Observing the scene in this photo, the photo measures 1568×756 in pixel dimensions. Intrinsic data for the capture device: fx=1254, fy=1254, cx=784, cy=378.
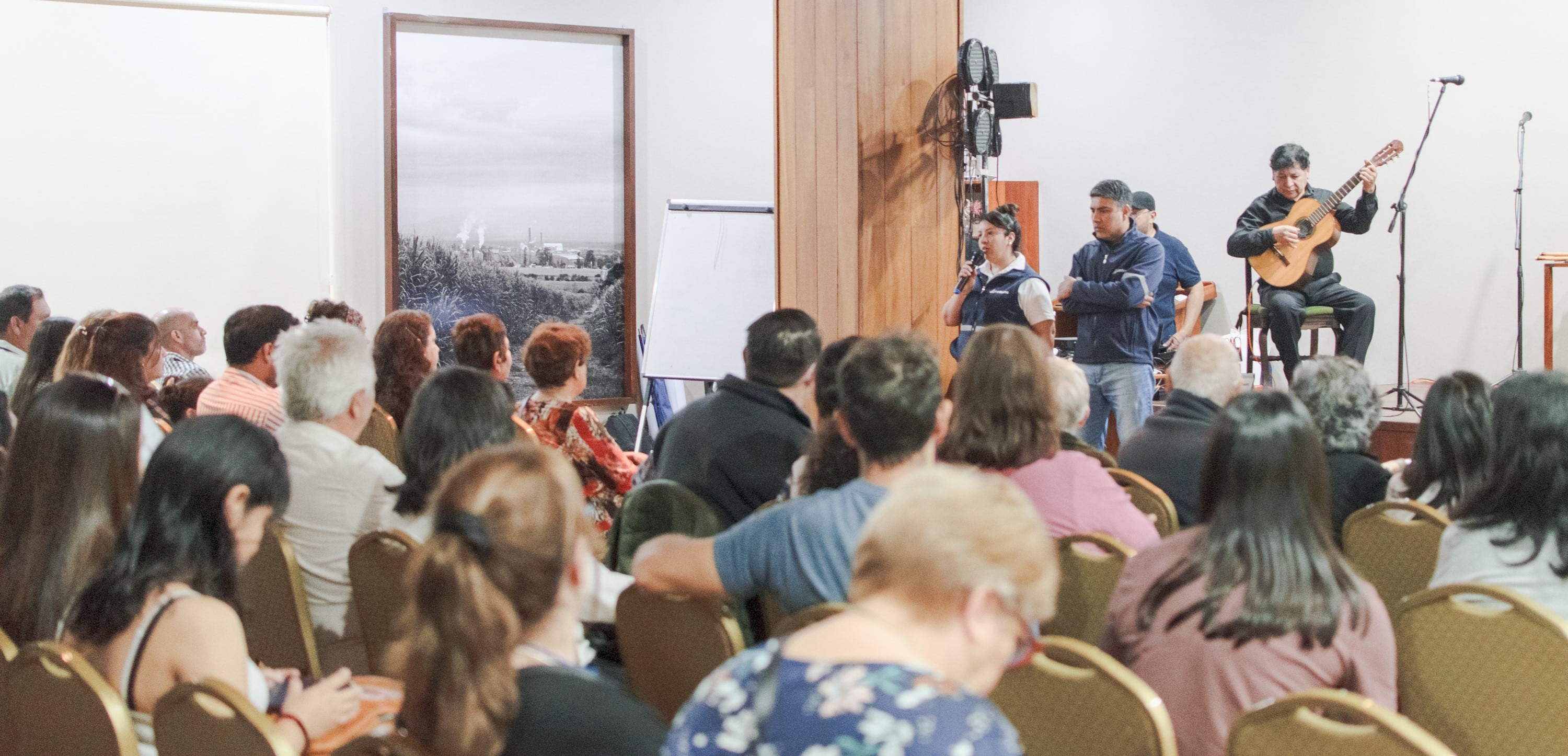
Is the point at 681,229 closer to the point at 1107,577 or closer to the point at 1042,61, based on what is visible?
the point at 1042,61

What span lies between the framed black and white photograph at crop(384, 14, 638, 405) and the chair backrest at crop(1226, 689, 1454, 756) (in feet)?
20.8

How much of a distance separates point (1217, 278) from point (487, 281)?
15.9 feet

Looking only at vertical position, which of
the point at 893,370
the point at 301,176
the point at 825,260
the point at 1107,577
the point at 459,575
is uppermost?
the point at 301,176

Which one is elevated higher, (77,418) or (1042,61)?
(1042,61)

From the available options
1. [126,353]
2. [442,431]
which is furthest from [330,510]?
[126,353]

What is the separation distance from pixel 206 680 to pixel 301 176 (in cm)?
594

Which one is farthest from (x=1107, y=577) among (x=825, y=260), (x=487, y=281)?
(x=487, y=281)

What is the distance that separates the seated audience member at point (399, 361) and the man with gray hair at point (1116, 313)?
2.94 meters

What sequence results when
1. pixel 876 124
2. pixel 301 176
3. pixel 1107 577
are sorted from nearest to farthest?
pixel 1107 577, pixel 876 124, pixel 301 176

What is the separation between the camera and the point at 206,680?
149cm

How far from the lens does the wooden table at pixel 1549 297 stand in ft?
22.6

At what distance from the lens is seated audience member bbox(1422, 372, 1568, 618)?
7.09 ft

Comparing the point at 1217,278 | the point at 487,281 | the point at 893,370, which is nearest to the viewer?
the point at 893,370

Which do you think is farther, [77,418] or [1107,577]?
[1107,577]
